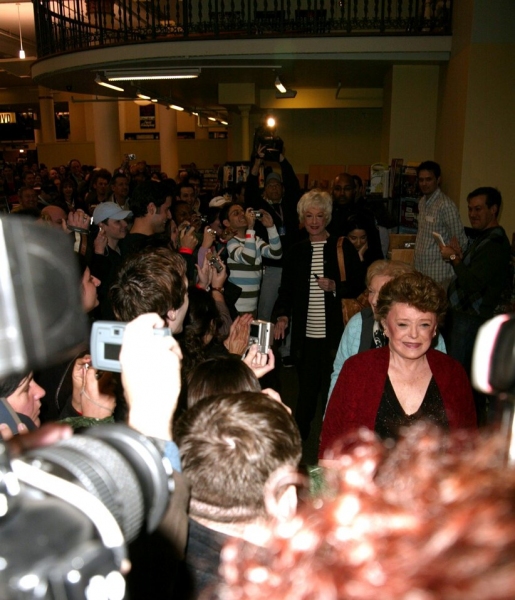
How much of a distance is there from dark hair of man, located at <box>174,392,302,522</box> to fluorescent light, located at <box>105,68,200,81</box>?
781 cm

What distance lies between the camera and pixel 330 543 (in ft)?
1.77

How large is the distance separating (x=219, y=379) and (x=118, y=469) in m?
0.85

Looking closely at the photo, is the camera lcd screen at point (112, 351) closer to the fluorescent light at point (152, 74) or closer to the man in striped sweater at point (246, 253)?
the man in striped sweater at point (246, 253)

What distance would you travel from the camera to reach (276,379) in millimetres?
3457

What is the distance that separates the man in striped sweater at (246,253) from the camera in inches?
170

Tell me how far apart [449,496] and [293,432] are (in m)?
0.64

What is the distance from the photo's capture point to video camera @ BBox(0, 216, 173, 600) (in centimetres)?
54

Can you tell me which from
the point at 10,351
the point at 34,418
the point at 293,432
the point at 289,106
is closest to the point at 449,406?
the point at 293,432

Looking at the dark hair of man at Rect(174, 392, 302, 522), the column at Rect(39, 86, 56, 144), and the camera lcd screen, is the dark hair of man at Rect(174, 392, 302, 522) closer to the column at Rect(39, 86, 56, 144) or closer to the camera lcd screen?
the camera lcd screen

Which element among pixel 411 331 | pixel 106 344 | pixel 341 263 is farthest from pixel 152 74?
pixel 106 344

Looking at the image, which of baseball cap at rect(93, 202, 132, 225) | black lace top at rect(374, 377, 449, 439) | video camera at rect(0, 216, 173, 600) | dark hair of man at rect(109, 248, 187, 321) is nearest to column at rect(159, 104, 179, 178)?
baseball cap at rect(93, 202, 132, 225)

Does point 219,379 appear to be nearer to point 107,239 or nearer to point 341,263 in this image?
point 341,263

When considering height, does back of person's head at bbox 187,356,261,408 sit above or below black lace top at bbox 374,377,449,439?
above

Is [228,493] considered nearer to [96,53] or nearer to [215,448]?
[215,448]
